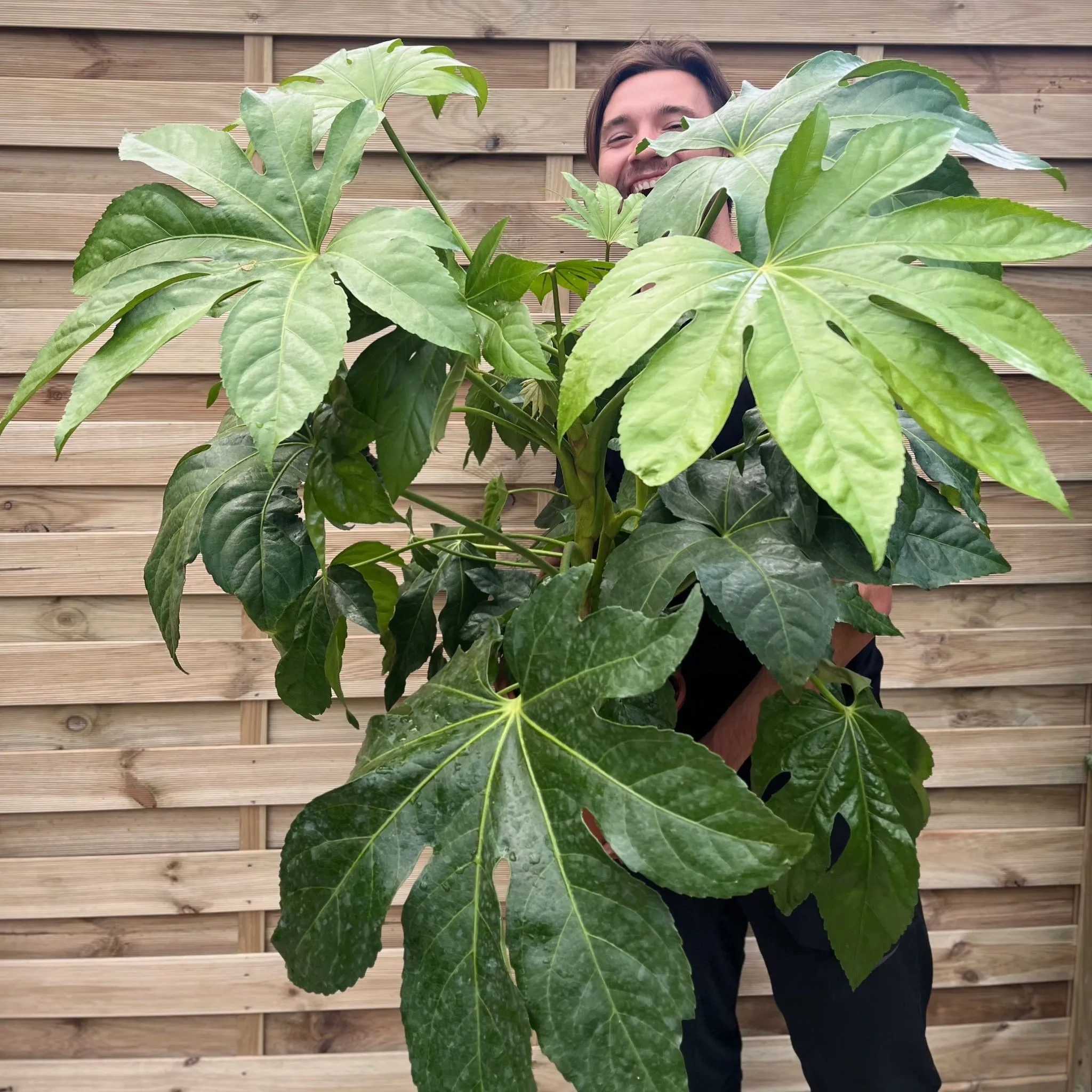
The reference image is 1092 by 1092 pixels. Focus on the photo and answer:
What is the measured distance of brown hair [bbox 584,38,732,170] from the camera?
1108mm

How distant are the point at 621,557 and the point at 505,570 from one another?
0.33 meters

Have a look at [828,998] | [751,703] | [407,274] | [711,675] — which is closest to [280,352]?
[407,274]

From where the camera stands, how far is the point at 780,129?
57cm

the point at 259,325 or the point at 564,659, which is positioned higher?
the point at 259,325

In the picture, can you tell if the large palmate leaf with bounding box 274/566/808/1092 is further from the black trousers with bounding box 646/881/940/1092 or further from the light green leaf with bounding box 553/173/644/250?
the black trousers with bounding box 646/881/940/1092

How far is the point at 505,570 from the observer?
91cm

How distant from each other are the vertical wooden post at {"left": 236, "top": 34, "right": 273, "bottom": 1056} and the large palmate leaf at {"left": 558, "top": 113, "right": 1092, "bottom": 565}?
1.04m

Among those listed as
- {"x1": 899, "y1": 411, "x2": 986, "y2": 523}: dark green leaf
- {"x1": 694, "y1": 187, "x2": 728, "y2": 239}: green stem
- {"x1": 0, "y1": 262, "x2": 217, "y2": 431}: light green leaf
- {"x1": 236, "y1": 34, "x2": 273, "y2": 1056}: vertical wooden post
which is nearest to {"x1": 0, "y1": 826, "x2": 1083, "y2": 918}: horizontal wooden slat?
{"x1": 236, "y1": 34, "x2": 273, "y2": 1056}: vertical wooden post

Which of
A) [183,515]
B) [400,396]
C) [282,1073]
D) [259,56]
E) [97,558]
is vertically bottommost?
[282,1073]

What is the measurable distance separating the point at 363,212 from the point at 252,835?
3.15 ft

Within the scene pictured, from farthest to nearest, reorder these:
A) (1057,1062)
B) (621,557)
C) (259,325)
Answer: (1057,1062) < (621,557) < (259,325)

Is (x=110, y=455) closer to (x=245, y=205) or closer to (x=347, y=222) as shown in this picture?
(x=347, y=222)

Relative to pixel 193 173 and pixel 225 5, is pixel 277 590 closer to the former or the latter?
pixel 193 173

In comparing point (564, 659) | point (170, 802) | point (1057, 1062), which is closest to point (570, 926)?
point (564, 659)
